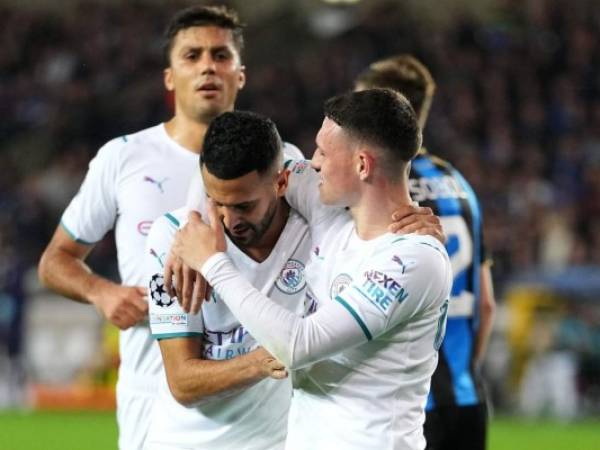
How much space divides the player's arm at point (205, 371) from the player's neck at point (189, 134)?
1.38 m

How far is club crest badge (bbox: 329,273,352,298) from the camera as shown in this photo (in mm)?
3498

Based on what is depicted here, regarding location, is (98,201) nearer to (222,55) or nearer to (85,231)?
(85,231)

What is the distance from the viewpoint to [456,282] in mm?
4855

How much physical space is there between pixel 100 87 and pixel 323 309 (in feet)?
48.1

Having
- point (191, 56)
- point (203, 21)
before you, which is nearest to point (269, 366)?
point (191, 56)

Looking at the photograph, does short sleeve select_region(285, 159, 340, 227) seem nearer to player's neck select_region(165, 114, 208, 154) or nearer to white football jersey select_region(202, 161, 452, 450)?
white football jersey select_region(202, 161, 452, 450)

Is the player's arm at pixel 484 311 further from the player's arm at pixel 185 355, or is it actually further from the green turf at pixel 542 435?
the green turf at pixel 542 435

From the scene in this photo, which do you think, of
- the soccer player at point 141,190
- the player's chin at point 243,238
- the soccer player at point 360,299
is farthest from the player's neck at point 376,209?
the soccer player at point 141,190

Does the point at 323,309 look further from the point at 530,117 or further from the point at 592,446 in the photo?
the point at 530,117

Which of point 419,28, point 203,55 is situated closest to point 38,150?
point 419,28

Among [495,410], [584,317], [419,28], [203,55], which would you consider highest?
[419,28]

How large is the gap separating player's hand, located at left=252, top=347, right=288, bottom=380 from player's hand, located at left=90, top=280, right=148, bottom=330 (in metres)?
1.08

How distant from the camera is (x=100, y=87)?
17531 mm

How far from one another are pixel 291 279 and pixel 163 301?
1.28 feet
